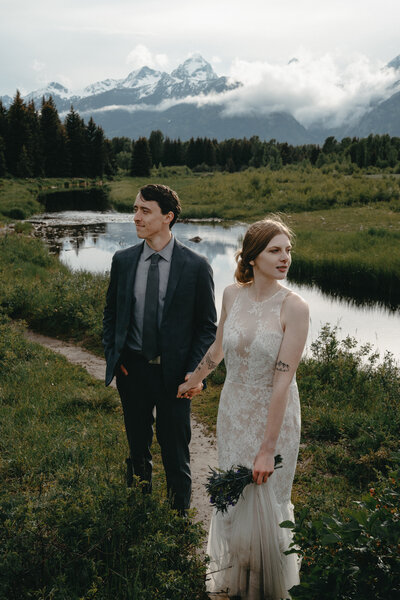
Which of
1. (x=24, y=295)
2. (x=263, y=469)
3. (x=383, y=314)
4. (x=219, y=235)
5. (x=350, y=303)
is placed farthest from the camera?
(x=219, y=235)

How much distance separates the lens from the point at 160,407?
3.78 metres

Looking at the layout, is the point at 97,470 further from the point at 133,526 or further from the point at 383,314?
the point at 383,314

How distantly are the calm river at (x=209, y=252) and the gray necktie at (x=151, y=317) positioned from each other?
6.36 metres

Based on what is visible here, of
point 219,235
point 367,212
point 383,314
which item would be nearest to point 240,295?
point 383,314

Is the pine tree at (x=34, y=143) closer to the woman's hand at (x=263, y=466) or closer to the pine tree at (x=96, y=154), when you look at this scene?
the pine tree at (x=96, y=154)

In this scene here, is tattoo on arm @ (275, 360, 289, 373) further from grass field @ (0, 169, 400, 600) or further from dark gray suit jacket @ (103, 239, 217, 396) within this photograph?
dark gray suit jacket @ (103, 239, 217, 396)

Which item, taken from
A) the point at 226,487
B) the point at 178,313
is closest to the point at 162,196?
the point at 178,313

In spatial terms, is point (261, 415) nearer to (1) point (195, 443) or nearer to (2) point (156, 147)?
(1) point (195, 443)

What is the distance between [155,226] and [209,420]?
13.4ft

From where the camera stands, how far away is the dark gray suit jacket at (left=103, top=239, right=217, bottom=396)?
12.1ft

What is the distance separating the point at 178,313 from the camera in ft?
12.3

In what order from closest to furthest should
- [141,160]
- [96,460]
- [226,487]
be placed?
[226,487]
[96,460]
[141,160]

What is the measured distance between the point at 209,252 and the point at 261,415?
21940 mm

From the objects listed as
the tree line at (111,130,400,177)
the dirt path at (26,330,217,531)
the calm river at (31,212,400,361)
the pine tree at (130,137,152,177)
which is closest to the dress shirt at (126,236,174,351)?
the dirt path at (26,330,217,531)
